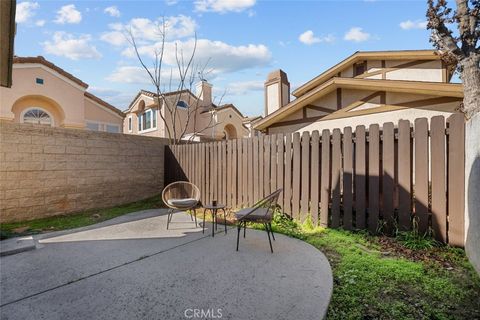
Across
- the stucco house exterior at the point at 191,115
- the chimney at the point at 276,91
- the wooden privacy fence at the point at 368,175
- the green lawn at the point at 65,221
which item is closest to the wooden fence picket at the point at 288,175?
the wooden privacy fence at the point at 368,175

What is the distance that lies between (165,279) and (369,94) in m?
7.76

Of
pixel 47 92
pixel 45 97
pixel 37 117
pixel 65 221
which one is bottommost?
pixel 65 221

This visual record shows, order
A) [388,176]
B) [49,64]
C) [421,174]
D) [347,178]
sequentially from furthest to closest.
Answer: [49,64] < [347,178] < [388,176] < [421,174]

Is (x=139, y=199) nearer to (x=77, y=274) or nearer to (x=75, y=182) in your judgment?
(x=75, y=182)

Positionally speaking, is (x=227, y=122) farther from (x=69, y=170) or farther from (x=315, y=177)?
(x=315, y=177)

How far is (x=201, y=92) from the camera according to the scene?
58.7ft

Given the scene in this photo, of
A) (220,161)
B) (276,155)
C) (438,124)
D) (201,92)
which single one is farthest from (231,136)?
(438,124)

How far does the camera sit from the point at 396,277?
8.33 ft

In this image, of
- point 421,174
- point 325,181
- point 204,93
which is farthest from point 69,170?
point 204,93

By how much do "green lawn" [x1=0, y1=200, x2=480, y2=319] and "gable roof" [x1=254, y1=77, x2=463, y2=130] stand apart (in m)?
4.81

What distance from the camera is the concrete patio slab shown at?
206 centimetres

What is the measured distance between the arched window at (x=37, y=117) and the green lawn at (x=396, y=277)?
8120mm

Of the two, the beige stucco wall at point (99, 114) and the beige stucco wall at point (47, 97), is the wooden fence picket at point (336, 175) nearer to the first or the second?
the beige stucco wall at point (47, 97)

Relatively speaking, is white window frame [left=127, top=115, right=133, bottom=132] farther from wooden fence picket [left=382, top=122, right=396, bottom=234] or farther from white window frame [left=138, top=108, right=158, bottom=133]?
wooden fence picket [left=382, top=122, right=396, bottom=234]
